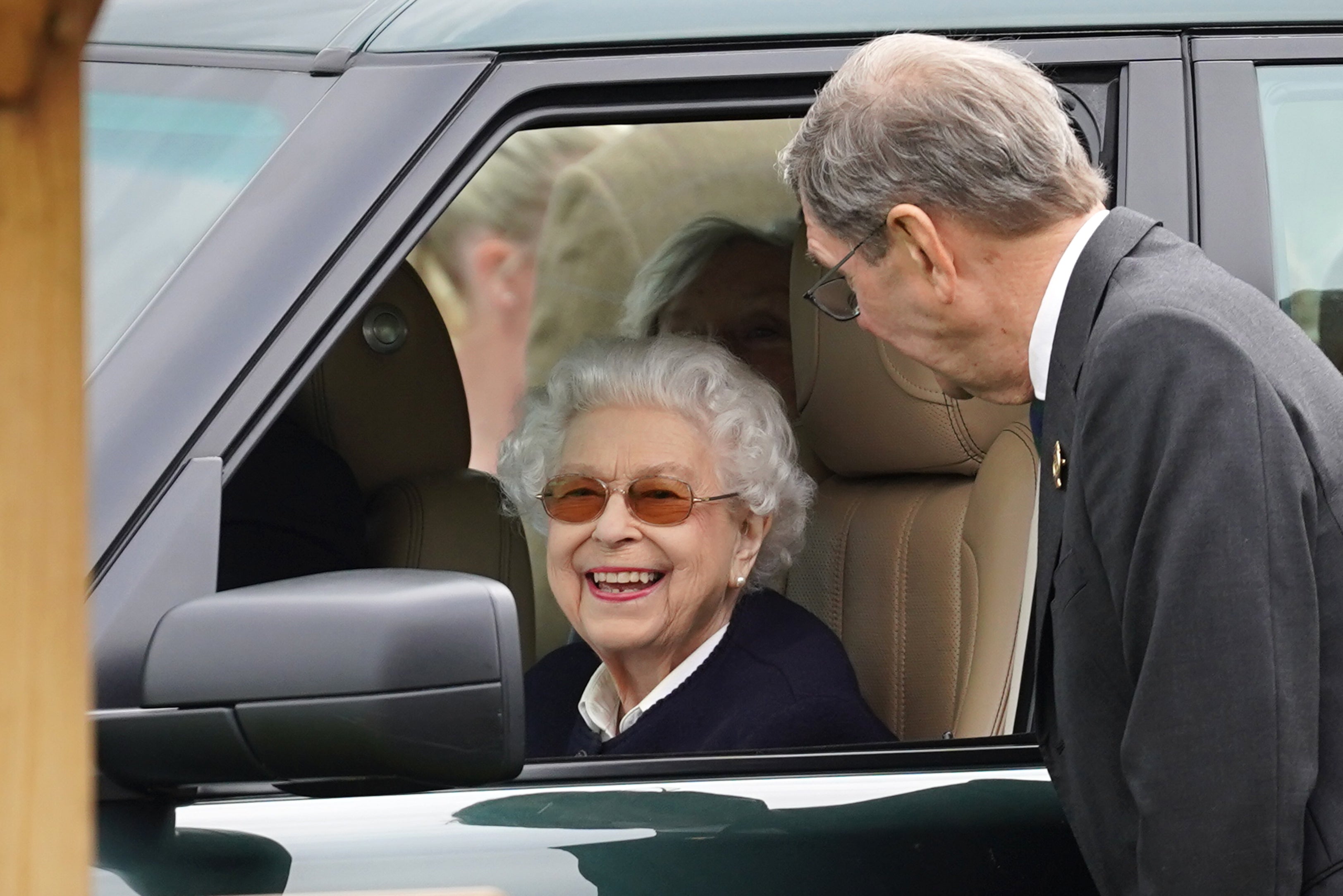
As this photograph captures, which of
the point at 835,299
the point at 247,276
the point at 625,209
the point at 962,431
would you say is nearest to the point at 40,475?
the point at 247,276

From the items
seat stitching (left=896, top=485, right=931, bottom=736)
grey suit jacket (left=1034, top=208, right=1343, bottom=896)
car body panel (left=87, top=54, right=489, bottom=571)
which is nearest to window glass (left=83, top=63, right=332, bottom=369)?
car body panel (left=87, top=54, right=489, bottom=571)

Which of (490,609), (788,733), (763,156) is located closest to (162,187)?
(490,609)

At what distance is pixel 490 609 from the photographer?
1.28 m

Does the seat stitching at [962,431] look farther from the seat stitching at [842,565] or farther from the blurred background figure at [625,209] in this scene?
the blurred background figure at [625,209]

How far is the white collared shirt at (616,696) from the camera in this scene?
92.6 inches

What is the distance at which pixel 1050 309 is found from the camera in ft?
5.67

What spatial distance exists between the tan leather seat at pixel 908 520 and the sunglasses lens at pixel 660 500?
10.7 inches

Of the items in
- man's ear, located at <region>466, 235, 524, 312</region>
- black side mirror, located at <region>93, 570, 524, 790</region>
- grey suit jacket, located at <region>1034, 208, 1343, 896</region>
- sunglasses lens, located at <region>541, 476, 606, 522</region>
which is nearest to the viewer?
black side mirror, located at <region>93, 570, 524, 790</region>

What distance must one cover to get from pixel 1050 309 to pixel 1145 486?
0.35 meters

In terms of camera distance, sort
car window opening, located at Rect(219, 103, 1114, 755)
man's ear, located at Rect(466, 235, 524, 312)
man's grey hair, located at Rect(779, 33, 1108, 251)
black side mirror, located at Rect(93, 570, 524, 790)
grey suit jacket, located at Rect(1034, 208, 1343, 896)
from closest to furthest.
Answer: black side mirror, located at Rect(93, 570, 524, 790) < grey suit jacket, located at Rect(1034, 208, 1343, 896) < man's grey hair, located at Rect(779, 33, 1108, 251) < car window opening, located at Rect(219, 103, 1114, 755) < man's ear, located at Rect(466, 235, 524, 312)

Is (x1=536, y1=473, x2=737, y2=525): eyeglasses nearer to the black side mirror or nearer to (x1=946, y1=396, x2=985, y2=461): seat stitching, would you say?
(x1=946, y1=396, x2=985, y2=461): seat stitching

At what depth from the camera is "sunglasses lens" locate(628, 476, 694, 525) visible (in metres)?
2.47

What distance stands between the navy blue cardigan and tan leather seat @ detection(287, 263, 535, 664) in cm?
30

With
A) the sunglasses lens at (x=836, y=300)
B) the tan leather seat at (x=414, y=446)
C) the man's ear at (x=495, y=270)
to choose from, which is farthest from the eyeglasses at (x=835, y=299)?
the man's ear at (x=495, y=270)
